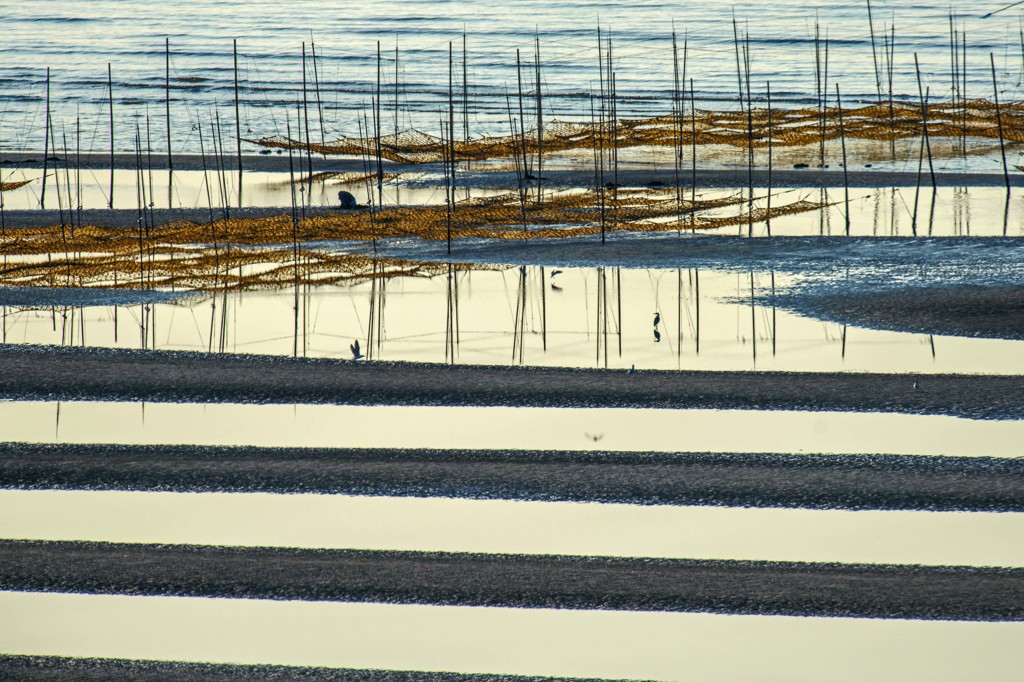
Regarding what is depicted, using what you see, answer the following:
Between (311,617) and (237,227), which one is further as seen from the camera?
(237,227)

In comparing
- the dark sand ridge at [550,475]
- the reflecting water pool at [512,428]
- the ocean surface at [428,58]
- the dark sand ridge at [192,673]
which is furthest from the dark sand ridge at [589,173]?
the dark sand ridge at [192,673]

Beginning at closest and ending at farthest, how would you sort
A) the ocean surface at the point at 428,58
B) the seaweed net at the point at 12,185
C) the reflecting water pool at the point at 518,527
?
1. the reflecting water pool at the point at 518,527
2. the seaweed net at the point at 12,185
3. the ocean surface at the point at 428,58

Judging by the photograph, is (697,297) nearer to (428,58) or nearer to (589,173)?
(589,173)

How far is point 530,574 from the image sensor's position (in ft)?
18.8

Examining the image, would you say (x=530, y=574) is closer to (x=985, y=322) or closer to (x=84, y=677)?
(x=84, y=677)

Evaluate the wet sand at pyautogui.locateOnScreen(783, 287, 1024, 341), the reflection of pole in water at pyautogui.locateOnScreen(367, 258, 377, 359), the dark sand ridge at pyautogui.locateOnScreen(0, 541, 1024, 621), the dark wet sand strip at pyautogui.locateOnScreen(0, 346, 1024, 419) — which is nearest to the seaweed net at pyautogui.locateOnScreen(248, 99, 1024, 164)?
the reflection of pole in water at pyautogui.locateOnScreen(367, 258, 377, 359)

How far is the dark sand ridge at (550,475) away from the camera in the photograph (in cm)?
675

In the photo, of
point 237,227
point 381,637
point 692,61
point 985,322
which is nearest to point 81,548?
point 381,637

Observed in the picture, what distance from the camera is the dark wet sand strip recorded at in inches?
334

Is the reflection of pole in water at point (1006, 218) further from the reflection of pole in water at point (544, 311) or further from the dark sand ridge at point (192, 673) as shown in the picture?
the dark sand ridge at point (192, 673)

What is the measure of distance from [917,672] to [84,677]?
324 centimetres

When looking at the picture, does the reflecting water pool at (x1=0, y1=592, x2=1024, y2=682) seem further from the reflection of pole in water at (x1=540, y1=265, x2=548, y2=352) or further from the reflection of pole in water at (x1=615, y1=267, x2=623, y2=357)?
the reflection of pole in water at (x1=540, y1=265, x2=548, y2=352)

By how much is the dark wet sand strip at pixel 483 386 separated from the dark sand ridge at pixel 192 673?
386cm

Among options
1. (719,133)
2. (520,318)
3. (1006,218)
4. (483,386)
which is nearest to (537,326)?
(520,318)
